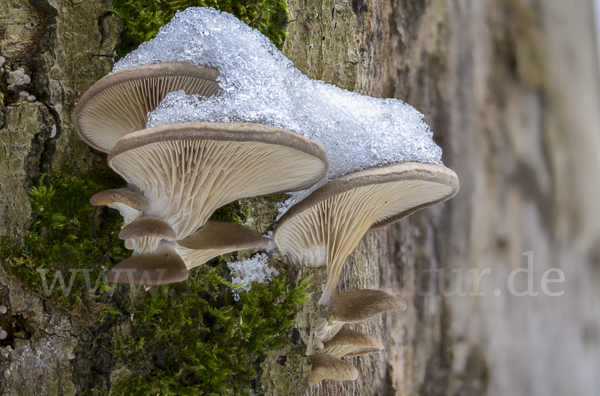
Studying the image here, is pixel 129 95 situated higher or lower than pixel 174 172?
higher

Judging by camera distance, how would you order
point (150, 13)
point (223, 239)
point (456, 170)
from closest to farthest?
point (223, 239) → point (150, 13) → point (456, 170)

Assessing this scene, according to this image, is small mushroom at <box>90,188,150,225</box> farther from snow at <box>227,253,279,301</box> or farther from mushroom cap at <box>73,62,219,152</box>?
snow at <box>227,253,279,301</box>

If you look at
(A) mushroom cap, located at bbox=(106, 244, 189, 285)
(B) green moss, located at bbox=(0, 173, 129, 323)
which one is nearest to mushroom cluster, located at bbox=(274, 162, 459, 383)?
(A) mushroom cap, located at bbox=(106, 244, 189, 285)

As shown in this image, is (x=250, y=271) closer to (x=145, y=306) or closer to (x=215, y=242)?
A: (x=215, y=242)

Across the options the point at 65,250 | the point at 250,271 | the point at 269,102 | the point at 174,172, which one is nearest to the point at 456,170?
the point at 250,271

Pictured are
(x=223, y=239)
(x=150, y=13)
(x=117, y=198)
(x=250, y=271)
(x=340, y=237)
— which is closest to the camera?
(x=117, y=198)

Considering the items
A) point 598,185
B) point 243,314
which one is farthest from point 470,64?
point 243,314

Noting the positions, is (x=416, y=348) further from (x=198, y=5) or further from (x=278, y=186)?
(x=198, y=5)

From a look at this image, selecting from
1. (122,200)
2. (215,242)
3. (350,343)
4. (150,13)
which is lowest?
(350,343)
